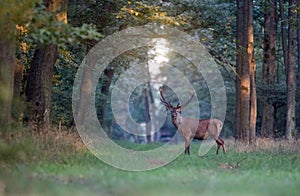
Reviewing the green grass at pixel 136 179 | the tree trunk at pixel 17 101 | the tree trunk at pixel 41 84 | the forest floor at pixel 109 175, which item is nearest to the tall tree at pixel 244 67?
the forest floor at pixel 109 175

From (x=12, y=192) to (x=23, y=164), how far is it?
111 inches

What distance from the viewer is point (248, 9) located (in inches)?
922

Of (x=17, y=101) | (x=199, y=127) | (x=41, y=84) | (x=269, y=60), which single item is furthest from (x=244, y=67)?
(x=17, y=101)

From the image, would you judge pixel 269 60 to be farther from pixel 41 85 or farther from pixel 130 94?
pixel 130 94

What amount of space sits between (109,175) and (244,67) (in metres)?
13.2

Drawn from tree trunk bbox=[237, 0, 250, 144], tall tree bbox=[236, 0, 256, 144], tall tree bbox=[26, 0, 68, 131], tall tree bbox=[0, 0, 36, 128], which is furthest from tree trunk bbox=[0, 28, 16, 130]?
tree trunk bbox=[237, 0, 250, 144]

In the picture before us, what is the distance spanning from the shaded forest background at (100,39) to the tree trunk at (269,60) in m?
0.05

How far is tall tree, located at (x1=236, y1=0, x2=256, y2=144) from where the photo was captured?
23438mm

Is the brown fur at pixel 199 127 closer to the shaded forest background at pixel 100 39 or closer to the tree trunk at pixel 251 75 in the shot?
the tree trunk at pixel 251 75

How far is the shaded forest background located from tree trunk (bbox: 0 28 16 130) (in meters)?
0.02

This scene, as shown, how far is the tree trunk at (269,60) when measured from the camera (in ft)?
96.2

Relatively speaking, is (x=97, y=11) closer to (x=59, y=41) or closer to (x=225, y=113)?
(x=59, y=41)

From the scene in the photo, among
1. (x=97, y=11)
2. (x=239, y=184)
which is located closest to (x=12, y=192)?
(x=239, y=184)

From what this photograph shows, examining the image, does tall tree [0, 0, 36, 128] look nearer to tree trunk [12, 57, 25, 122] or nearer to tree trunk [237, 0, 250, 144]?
tree trunk [12, 57, 25, 122]
